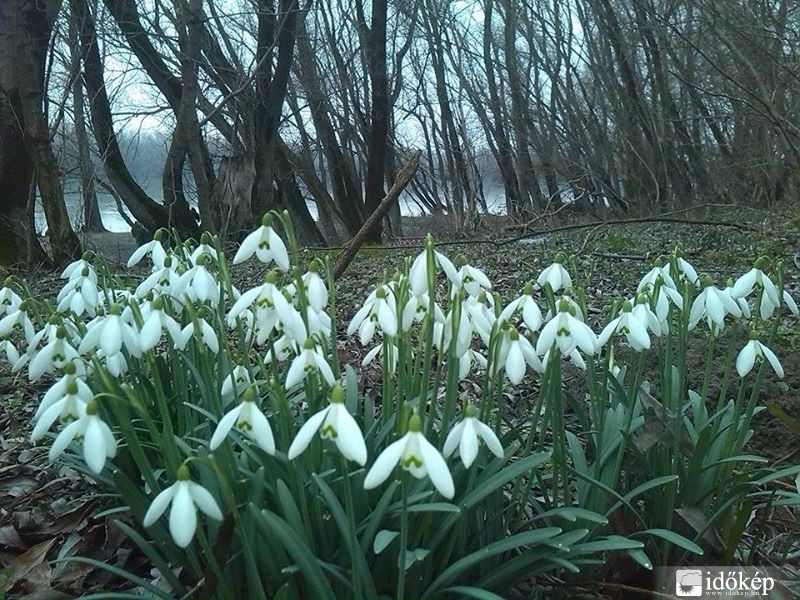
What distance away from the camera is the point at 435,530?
4.85 ft

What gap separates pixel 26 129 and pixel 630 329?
6178 millimetres

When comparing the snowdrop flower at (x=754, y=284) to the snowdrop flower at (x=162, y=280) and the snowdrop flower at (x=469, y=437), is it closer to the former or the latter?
the snowdrop flower at (x=469, y=437)

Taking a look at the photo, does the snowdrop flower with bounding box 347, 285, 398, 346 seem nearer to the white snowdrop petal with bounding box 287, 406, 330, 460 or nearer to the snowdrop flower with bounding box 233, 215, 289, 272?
the snowdrop flower with bounding box 233, 215, 289, 272

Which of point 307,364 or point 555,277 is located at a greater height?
point 555,277

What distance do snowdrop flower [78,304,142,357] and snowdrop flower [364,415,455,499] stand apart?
63 cm

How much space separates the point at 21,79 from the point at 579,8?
922cm

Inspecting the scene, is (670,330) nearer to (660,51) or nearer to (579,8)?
(660,51)

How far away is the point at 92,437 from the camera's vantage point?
112 centimetres

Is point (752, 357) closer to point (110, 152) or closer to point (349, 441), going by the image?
point (349, 441)

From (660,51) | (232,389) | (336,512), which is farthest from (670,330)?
(660,51)

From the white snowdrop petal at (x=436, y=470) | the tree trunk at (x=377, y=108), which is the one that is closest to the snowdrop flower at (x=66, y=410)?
the white snowdrop petal at (x=436, y=470)

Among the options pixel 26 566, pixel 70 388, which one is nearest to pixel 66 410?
pixel 70 388

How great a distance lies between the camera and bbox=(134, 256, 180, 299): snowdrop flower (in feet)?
5.75

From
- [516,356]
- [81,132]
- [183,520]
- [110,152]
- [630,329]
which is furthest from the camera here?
[110,152]
